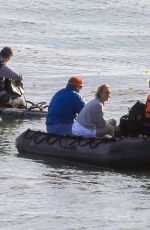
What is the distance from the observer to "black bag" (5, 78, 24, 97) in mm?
21219

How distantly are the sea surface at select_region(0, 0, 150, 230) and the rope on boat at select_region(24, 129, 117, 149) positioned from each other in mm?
334

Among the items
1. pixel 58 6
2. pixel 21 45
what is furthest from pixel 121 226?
pixel 58 6

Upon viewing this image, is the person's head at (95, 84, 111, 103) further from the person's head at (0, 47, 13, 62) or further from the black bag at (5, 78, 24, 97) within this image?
the black bag at (5, 78, 24, 97)

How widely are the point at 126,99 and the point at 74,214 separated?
10697 millimetres

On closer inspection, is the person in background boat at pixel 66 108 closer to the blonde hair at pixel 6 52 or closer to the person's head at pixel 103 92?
the person's head at pixel 103 92

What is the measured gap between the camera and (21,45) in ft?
108

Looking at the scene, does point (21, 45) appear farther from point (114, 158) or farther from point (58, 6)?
point (114, 158)

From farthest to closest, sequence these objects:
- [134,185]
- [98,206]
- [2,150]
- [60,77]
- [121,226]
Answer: [60,77] < [2,150] < [134,185] < [98,206] < [121,226]

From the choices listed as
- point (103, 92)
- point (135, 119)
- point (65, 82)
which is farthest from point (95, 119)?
point (65, 82)

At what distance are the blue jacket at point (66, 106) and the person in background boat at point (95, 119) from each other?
50 centimetres

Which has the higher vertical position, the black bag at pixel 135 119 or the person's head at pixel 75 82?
the person's head at pixel 75 82

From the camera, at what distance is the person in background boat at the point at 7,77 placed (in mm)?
20891

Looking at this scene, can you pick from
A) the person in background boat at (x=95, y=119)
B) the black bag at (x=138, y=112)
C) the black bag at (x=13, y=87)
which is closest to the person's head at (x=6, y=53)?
the black bag at (x=13, y=87)

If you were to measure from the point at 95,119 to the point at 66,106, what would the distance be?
0.82m
